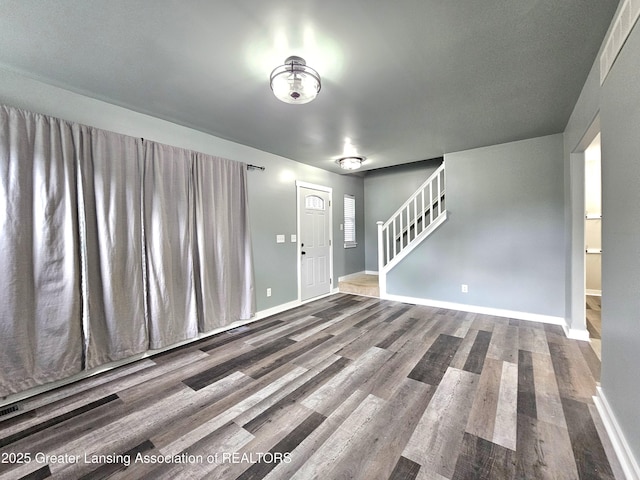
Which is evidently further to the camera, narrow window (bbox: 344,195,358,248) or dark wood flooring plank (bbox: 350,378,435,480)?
narrow window (bbox: 344,195,358,248)

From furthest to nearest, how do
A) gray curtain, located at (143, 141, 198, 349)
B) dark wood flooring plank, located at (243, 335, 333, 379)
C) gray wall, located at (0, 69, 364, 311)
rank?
gray curtain, located at (143, 141, 198, 349)
dark wood flooring plank, located at (243, 335, 333, 379)
gray wall, located at (0, 69, 364, 311)

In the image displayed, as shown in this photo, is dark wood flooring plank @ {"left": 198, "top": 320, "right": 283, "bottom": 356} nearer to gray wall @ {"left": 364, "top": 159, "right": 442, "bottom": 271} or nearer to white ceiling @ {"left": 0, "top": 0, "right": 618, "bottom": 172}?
white ceiling @ {"left": 0, "top": 0, "right": 618, "bottom": 172}

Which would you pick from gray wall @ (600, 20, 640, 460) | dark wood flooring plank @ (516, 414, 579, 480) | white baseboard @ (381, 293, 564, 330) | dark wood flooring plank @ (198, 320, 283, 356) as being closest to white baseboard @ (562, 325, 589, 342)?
white baseboard @ (381, 293, 564, 330)

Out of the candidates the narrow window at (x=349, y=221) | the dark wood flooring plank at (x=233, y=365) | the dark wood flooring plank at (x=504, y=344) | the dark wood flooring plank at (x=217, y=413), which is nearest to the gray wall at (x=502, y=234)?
the dark wood flooring plank at (x=504, y=344)

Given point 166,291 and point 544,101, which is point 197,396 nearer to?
point 166,291

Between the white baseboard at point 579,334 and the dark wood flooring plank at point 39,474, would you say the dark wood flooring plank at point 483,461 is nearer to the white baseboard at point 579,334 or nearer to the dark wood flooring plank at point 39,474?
the dark wood flooring plank at point 39,474

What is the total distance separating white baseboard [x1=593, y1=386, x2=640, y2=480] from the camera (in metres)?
1.23

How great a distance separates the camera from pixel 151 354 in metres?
2.67

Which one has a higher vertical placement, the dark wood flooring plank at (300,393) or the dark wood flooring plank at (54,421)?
the dark wood flooring plank at (300,393)

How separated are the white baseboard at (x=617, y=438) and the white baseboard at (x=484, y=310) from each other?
71.8 inches

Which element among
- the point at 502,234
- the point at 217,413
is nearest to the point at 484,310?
the point at 502,234

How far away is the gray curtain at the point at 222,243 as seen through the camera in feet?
9.93

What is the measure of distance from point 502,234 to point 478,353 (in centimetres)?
196

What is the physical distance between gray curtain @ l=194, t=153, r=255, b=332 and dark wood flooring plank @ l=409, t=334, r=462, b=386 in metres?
2.28
